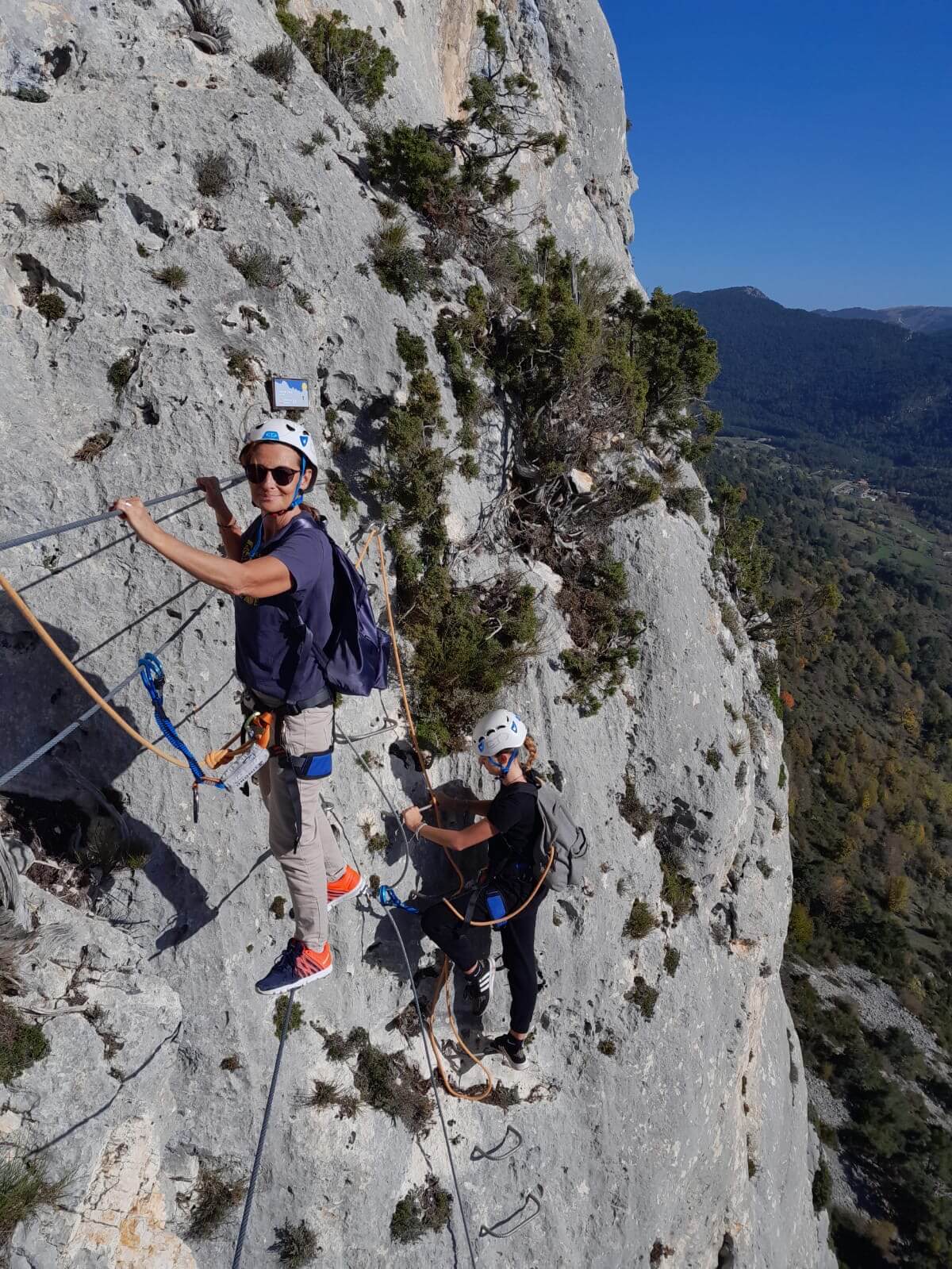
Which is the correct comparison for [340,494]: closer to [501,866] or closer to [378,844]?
[378,844]

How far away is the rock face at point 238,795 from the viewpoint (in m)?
7.07

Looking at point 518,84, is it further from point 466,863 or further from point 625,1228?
point 625,1228

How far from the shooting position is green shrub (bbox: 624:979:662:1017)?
1136 centimetres

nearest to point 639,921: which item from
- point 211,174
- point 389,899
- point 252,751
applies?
point 389,899

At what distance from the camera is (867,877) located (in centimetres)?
8669

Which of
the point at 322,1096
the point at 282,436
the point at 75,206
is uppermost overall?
the point at 75,206

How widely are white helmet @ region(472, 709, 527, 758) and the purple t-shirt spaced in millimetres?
3034

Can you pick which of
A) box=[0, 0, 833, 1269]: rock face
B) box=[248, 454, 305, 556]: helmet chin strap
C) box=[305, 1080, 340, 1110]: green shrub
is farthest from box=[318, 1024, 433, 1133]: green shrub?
box=[248, 454, 305, 556]: helmet chin strap

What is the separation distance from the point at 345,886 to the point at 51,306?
742 centimetres

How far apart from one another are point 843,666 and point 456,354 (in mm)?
126461

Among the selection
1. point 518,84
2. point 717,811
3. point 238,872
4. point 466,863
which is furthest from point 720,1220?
point 518,84

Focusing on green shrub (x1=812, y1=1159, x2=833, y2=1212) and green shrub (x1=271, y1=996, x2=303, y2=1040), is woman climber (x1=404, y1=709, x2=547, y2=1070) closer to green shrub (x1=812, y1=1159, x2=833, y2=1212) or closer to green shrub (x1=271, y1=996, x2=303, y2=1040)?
green shrub (x1=271, y1=996, x2=303, y2=1040)

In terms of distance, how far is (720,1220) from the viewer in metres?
13.3

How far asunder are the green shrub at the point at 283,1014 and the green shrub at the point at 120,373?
23.4ft
